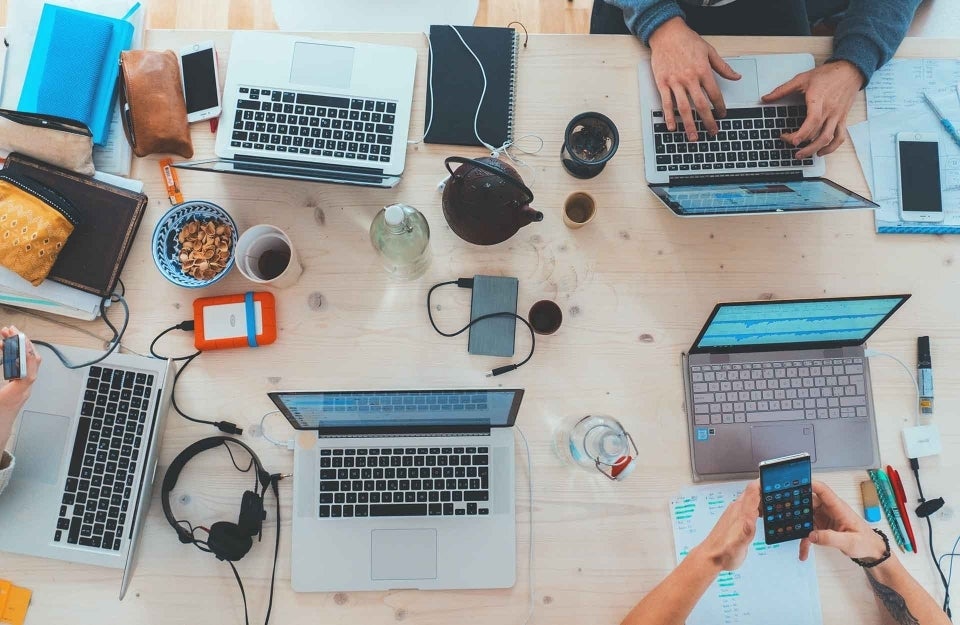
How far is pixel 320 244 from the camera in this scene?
1.10m

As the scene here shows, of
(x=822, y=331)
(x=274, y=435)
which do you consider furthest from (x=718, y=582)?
(x=274, y=435)

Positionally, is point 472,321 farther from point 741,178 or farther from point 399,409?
point 741,178

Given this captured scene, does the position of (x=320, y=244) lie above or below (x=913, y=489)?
above

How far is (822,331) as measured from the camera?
102cm

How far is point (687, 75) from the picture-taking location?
1.08 meters

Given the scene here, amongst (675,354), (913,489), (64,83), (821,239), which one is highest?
(64,83)

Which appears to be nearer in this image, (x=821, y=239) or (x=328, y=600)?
(x=328, y=600)

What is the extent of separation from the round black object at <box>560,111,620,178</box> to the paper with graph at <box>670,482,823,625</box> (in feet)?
2.11

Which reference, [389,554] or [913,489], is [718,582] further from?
[389,554]

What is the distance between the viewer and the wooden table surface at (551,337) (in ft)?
3.29

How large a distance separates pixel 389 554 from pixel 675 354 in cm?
63

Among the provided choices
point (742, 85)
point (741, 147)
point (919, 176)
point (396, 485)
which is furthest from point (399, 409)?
point (919, 176)

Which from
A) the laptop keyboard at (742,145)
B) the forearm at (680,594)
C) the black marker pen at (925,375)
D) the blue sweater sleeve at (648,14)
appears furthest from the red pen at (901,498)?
the blue sweater sleeve at (648,14)

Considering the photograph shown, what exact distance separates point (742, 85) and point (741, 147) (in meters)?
0.14
